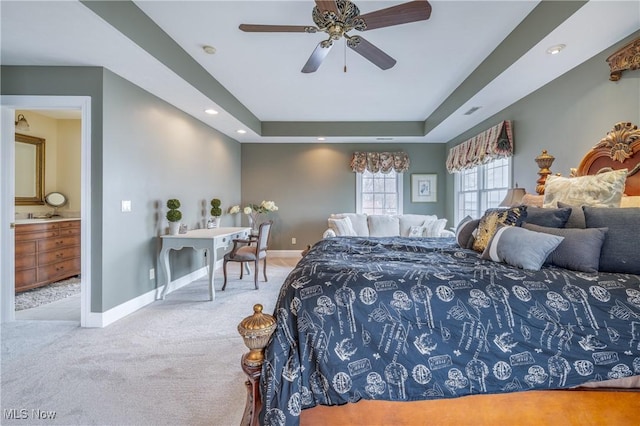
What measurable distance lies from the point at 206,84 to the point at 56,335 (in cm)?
296

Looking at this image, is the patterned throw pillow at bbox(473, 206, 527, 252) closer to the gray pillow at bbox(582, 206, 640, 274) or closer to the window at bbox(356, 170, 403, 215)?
the gray pillow at bbox(582, 206, 640, 274)

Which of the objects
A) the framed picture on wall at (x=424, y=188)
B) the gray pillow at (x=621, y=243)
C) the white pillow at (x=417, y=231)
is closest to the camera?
the gray pillow at (x=621, y=243)

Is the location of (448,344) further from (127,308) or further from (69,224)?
(69,224)

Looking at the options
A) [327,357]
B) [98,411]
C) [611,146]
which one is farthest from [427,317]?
[611,146]

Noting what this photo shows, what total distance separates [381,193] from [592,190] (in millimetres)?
4435

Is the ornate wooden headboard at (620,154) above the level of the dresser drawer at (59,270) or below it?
above

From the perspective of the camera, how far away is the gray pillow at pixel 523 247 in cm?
161

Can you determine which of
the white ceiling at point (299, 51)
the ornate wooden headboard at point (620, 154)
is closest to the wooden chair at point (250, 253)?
the white ceiling at point (299, 51)

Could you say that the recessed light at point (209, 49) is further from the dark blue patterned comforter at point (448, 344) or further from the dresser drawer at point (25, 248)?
the dresser drawer at point (25, 248)

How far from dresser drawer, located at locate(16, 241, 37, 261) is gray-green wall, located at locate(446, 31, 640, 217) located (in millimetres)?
6200

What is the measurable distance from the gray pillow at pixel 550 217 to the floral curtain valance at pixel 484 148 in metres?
2.21

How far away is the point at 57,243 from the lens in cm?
412

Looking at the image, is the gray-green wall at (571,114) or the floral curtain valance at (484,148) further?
the floral curtain valance at (484,148)

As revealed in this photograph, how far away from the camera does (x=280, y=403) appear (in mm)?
1199
